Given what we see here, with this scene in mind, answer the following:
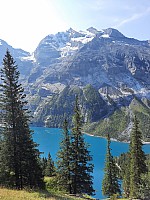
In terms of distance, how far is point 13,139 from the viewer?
3603 cm

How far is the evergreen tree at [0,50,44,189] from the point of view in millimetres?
35625

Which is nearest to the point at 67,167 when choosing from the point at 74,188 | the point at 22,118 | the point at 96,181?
the point at 74,188

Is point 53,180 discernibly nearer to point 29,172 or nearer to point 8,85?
point 29,172

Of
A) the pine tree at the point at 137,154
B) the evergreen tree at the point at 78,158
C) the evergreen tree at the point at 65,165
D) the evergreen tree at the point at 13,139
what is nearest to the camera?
the evergreen tree at the point at 13,139

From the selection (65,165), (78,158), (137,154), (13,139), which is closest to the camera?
(13,139)

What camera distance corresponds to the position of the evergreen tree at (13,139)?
35.6 m

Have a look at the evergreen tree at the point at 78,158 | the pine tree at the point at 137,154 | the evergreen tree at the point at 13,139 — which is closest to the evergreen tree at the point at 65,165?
the evergreen tree at the point at 78,158

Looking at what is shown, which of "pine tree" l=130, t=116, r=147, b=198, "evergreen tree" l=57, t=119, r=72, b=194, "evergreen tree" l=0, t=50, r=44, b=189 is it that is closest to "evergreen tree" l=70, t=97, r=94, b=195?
"evergreen tree" l=57, t=119, r=72, b=194

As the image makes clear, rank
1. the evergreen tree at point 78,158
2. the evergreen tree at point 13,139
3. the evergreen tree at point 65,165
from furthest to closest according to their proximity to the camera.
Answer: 1. the evergreen tree at point 65,165
2. the evergreen tree at point 78,158
3. the evergreen tree at point 13,139

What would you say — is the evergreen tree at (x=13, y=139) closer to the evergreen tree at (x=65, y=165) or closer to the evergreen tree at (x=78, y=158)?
the evergreen tree at (x=65, y=165)

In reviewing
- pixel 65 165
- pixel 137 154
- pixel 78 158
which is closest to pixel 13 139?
pixel 65 165

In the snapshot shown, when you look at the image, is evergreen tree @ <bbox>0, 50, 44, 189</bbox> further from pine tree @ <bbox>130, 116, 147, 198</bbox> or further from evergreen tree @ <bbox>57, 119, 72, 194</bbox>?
pine tree @ <bbox>130, 116, 147, 198</bbox>

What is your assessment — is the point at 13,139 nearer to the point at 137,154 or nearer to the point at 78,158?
the point at 78,158

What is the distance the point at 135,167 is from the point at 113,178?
11.4 meters
